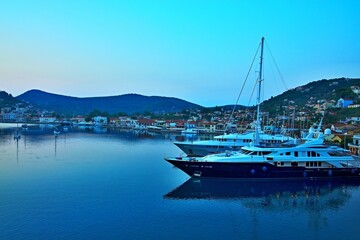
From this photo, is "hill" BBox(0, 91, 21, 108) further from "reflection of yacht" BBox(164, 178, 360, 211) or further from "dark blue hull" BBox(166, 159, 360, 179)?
"reflection of yacht" BBox(164, 178, 360, 211)

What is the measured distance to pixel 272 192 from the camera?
18062 millimetres

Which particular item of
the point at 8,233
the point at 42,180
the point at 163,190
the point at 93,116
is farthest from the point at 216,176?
the point at 93,116

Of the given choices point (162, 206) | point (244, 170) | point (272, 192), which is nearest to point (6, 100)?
point (244, 170)

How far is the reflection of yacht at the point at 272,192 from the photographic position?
16438 millimetres

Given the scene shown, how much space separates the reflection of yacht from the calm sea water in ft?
0.16

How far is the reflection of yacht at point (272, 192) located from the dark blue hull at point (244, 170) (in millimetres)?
350

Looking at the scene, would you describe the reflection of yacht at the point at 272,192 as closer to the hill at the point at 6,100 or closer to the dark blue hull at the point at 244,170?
the dark blue hull at the point at 244,170

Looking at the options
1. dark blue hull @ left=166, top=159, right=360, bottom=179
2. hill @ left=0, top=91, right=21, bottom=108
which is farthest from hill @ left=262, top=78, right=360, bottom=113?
hill @ left=0, top=91, right=21, bottom=108

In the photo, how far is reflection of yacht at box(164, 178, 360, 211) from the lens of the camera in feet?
53.9

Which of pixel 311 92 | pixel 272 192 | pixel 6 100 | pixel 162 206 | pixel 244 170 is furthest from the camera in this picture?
pixel 6 100

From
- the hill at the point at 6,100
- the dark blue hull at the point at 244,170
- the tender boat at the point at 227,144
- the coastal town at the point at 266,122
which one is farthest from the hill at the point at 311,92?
the hill at the point at 6,100

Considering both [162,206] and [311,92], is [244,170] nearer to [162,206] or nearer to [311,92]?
[162,206]

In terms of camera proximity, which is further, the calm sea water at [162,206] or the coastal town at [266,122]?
the coastal town at [266,122]

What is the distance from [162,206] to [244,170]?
659 centimetres
